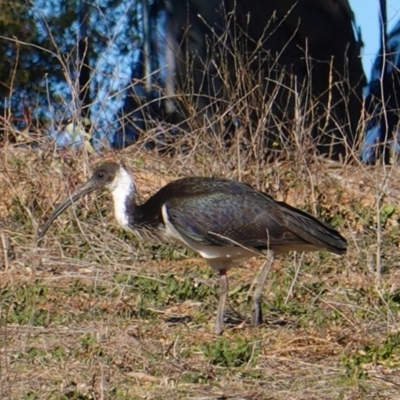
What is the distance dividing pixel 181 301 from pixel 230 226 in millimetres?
888

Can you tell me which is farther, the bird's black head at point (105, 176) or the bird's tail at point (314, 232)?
the bird's black head at point (105, 176)

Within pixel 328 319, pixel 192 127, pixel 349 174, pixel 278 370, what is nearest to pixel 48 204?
pixel 192 127

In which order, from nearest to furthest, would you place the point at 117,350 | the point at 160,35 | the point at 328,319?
the point at 117,350 < the point at 328,319 < the point at 160,35

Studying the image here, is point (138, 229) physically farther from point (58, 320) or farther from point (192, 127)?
point (192, 127)

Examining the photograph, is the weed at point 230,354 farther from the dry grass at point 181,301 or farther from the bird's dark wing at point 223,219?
the bird's dark wing at point 223,219

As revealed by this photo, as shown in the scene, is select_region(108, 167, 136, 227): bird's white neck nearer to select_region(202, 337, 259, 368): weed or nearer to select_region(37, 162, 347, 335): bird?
select_region(37, 162, 347, 335): bird

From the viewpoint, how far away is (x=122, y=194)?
9195mm

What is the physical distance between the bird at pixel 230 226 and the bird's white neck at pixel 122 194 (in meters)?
0.30

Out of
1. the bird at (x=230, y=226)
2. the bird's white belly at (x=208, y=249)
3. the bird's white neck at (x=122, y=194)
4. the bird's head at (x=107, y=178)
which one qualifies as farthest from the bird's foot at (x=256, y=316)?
the bird's head at (x=107, y=178)

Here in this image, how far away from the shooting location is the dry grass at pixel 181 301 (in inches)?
273

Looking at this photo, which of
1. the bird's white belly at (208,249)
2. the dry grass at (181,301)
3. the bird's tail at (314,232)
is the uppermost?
the bird's tail at (314,232)

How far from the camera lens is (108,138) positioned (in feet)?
39.5

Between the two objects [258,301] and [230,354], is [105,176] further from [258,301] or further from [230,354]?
[230,354]

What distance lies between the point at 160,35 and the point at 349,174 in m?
4.12
